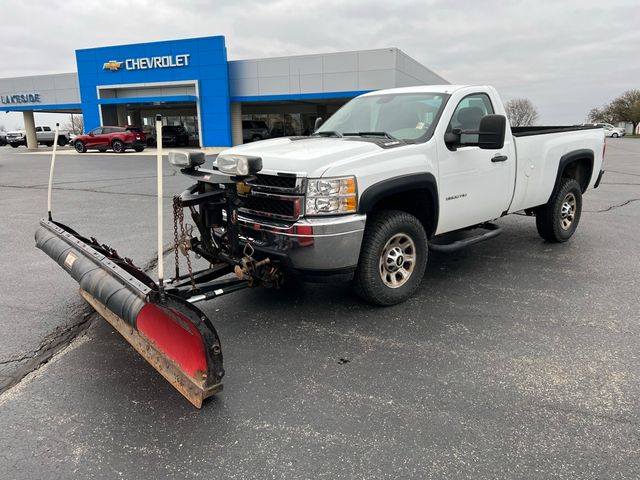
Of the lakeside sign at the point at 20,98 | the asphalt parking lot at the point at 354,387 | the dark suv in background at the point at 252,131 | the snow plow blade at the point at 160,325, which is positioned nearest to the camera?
the asphalt parking lot at the point at 354,387

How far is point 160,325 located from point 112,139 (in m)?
32.4

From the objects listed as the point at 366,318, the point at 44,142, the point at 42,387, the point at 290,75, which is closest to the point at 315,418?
the point at 366,318

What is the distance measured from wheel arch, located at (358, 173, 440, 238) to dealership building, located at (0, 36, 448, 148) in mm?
28105

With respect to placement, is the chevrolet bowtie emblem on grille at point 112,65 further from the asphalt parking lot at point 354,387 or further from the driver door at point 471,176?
the driver door at point 471,176

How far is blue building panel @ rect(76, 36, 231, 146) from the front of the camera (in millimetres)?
35188

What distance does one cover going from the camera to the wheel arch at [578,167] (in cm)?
638

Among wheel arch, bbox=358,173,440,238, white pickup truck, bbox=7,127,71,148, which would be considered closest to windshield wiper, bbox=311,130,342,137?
wheel arch, bbox=358,173,440,238

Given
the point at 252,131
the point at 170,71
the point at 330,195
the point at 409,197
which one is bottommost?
the point at 409,197

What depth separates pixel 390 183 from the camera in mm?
4160

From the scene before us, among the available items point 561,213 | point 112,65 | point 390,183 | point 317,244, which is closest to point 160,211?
point 317,244

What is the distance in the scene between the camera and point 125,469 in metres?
2.51

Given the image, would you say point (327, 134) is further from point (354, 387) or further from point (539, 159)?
point (354, 387)

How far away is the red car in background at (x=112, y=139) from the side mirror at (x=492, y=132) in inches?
1238

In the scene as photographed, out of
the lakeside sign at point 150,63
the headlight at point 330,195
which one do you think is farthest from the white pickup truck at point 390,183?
the lakeside sign at point 150,63
